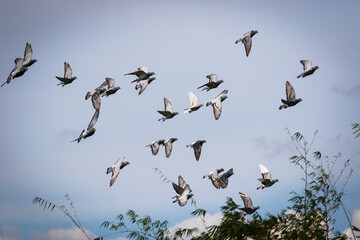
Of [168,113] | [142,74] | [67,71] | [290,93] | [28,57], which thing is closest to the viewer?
[28,57]

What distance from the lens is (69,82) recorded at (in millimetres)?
22062

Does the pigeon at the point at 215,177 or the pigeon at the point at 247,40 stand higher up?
the pigeon at the point at 247,40

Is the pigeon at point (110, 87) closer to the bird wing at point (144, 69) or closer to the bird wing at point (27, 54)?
the bird wing at point (144, 69)

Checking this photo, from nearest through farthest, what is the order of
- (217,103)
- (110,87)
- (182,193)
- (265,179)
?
(182,193) → (265,179) → (110,87) → (217,103)

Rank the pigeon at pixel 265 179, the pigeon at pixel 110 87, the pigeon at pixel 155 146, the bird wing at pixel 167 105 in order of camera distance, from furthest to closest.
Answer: the bird wing at pixel 167 105 → the pigeon at pixel 155 146 → the pigeon at pixel 110 87 → the pigeon at pixel 265 179

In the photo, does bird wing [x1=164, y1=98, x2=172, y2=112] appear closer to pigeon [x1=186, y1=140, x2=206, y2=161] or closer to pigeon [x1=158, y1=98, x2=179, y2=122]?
pigeon [x1=158, y1=98, x2=179, y2=122]

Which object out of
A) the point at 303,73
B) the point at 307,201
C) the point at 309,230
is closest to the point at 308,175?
the point at 307,201

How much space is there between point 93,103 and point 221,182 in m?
6.28

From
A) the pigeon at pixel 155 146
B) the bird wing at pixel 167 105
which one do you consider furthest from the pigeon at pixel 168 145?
the bird wing at pixel 167 105

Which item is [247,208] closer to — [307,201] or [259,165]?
[307,201]

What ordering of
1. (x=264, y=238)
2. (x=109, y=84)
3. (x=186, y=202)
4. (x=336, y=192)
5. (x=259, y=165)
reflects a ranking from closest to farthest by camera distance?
(x=264, y=238) < (x=336, y=192) < (x=186, y=202) < (x=259, y=165) < (x=109, y=84)

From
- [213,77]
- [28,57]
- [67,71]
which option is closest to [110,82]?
[67,71]

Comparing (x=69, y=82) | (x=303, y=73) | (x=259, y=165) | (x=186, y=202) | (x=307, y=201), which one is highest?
(x=69, y=82)

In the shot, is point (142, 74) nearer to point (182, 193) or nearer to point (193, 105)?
point (193, 105)
